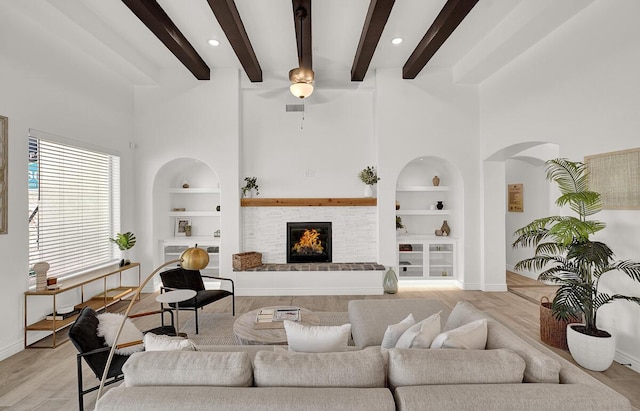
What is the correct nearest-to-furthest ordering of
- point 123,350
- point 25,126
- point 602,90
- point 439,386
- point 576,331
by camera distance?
1. point 439,386
2. point 123,350
3. point 576,331
4. point 602,90
5. point 25,126

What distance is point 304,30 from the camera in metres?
3.82

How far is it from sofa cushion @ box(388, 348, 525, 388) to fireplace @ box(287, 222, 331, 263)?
420cm

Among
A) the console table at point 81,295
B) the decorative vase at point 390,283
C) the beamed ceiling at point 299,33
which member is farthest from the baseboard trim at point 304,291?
the beamed ceiling at point 299,33

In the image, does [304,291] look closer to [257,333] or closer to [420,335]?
[257,333]

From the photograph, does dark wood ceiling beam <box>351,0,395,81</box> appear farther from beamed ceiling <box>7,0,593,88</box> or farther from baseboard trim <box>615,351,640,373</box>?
baseboard trim <box>615,351,640,373</box>

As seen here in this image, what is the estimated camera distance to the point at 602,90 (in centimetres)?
326

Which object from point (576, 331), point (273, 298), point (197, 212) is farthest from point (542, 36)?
point (197, 212)

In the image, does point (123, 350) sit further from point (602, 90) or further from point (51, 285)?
point (602, 90)

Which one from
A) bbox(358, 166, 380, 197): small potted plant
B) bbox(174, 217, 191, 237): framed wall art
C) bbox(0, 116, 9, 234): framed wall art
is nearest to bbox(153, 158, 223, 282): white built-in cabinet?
bbox(174, 217, 191, 237): framed wall art

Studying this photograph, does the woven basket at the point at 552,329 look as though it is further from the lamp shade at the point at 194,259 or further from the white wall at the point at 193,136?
the white wall at the point at 193,136

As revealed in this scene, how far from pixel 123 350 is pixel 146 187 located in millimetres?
3841

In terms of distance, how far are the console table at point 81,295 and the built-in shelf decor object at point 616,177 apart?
5712mm

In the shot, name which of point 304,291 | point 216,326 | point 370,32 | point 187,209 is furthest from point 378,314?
point 187,209

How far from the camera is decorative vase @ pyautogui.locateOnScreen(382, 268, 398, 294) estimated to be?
5.33 metres
